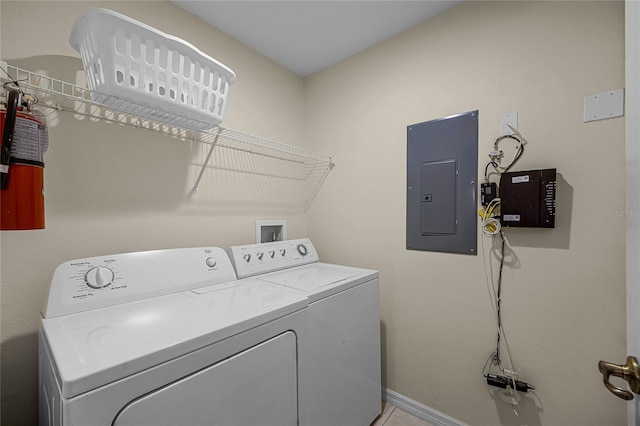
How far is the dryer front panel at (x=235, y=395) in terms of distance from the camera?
732mm

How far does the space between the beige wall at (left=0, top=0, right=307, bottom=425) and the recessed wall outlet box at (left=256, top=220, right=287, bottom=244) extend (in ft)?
0.18

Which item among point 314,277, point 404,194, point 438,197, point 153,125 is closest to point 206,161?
point 153,125

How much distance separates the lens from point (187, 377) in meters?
0.79

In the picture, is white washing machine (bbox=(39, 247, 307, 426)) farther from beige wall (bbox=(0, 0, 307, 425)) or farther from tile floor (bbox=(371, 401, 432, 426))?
tile floor (bbox=(371, 401, 432, 426))

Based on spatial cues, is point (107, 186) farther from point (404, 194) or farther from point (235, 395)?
point (404, 194)

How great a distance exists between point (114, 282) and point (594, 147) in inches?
86.7

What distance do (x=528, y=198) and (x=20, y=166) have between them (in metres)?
2.09

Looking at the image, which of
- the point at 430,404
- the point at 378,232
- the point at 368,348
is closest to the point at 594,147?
the point at 378,232

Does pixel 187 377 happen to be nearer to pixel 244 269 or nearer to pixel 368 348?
pixel 244 269

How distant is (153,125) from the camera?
4.82 ft

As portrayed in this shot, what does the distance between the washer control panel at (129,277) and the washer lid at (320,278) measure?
0.29 meters

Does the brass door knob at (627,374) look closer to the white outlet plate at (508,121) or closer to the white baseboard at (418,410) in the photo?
the white outlet plate at (508,121)

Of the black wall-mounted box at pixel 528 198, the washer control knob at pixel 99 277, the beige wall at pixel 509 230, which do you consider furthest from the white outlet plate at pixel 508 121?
the washer control knob at pixel 99 277

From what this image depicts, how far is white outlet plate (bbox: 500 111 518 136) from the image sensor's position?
1.42 meters
